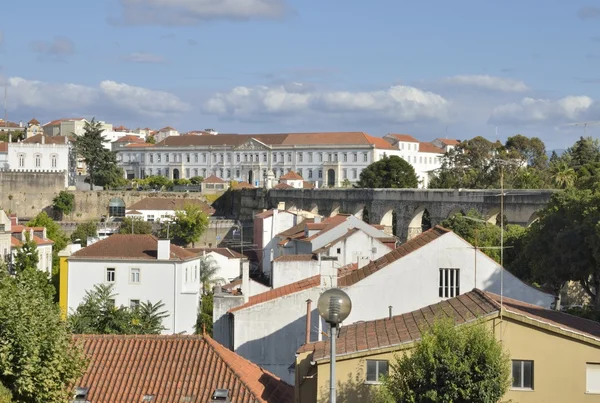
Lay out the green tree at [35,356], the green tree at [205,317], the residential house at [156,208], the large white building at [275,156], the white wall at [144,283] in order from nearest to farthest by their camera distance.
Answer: the green tree at [35,356]
the green tree at [205,317]
the white wall at [144,283]
the residential house at [156,208]
the large white building at [275,156]

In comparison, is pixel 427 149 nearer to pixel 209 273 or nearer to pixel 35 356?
pixel 209 273

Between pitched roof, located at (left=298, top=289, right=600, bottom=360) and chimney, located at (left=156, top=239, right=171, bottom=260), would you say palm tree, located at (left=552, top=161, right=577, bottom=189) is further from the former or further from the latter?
pitched roof, located at (left=298, top=289, right=600, bottom=360)

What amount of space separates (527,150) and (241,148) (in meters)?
40.6

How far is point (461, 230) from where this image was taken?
54594mm

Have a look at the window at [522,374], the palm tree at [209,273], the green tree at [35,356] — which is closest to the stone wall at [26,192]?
the palm tree at [209,273]

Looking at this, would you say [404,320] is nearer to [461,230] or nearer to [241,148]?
[461,230]

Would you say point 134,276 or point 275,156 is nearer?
point 134,276

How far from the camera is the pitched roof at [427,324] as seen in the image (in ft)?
43.4

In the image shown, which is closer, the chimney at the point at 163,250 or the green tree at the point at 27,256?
the chimney at the point at 163,250

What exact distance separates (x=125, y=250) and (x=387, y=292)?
557 inches

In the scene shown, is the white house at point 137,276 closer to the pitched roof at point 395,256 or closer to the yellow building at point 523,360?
the pitched roof at point 395,256

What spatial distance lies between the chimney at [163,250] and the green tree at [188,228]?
156ft

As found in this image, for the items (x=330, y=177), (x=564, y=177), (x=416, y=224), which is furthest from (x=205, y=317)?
(x=330, y=177)

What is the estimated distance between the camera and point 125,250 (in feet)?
106
